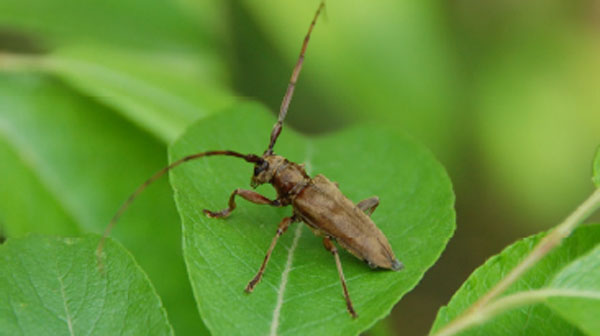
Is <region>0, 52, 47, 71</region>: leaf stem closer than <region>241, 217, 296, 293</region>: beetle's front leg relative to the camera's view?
No

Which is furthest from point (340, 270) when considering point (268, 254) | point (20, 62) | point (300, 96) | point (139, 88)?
point (300, 96)

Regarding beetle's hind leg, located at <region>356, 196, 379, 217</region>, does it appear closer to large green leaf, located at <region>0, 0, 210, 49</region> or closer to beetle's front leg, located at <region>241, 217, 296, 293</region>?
beetle's front leg, located at <region>241, 217, 296, 293</region>

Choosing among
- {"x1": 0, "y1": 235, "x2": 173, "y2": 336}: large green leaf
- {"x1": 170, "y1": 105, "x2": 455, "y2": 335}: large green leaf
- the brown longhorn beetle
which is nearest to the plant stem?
{"x1": 170, "y1": 105, "x2": 455, "y2": 335}: large green leaf

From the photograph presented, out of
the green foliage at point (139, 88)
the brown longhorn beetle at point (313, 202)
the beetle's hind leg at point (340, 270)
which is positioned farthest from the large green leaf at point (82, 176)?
the beetle's hind leg at point (340, 270)

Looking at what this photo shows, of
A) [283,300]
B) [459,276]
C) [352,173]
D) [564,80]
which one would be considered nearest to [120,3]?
[352,173]

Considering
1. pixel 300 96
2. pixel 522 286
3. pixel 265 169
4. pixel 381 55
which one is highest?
pixel 381 55

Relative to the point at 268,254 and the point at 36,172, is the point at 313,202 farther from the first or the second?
the point at 36,172

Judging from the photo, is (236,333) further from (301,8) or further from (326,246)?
(301,8)
